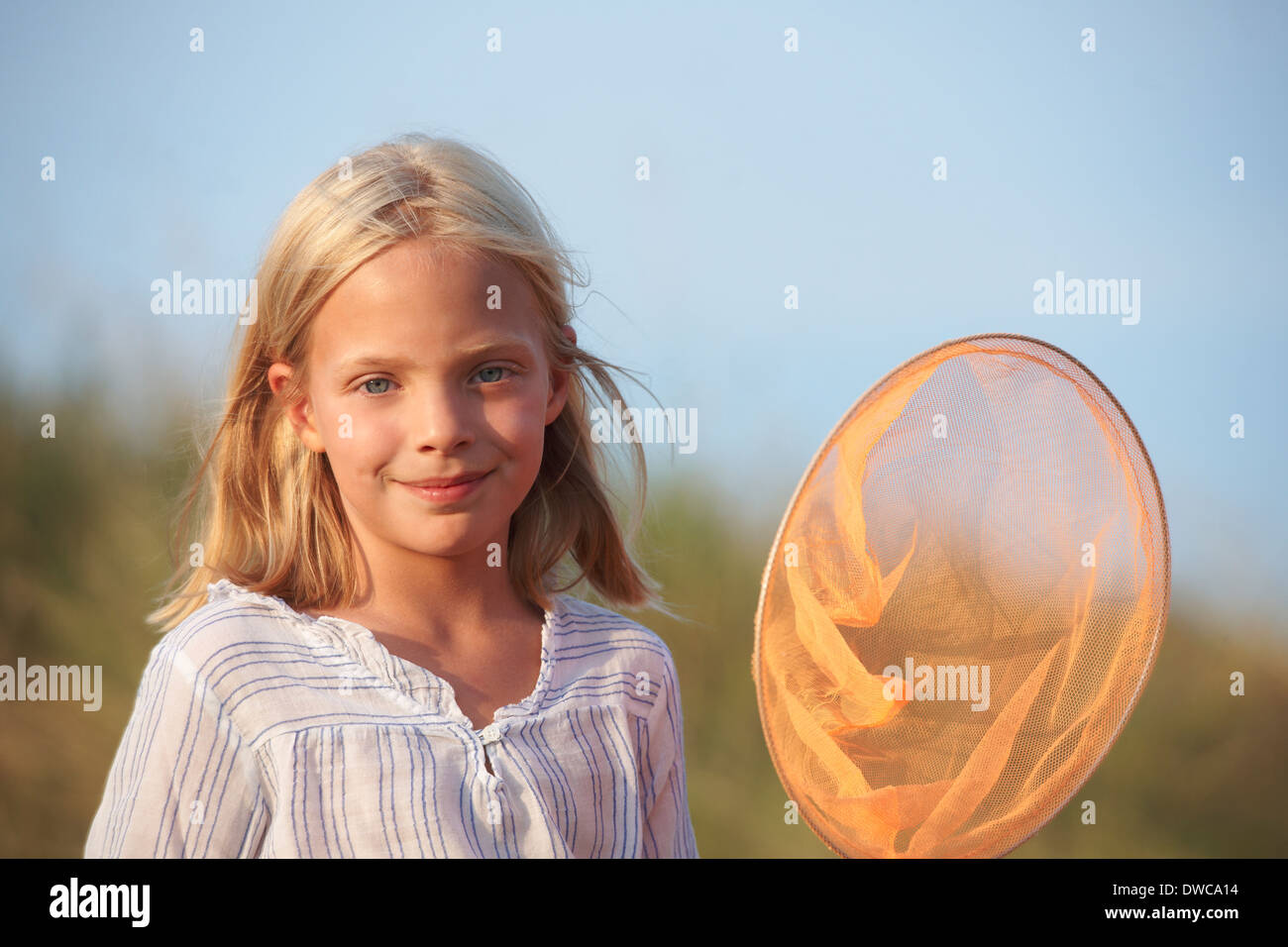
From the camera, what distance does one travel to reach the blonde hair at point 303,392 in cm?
166

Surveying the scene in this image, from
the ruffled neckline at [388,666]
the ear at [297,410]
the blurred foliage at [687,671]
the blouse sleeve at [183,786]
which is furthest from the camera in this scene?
the blurred foliage at [687,671]

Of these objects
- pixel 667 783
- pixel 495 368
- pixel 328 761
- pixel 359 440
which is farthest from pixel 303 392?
pixel 667 783

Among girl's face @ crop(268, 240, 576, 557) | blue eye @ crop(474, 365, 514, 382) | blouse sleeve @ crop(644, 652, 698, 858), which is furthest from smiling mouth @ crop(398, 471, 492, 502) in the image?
blouse sleeve @ crop(644, 652, 698, 858)

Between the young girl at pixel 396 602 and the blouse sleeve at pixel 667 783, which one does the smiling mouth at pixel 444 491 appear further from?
the blouse sleeve at pixel 667 783

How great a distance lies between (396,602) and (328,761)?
252 mm

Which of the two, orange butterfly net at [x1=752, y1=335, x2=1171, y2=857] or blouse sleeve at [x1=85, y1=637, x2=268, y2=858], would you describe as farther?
orange butterfly net at [x1=752, y1=335, x2=1171, y2=857]

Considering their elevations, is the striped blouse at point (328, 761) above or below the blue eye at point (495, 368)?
below

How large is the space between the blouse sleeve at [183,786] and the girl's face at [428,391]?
322mm

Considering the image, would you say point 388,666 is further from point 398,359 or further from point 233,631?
point 398,359

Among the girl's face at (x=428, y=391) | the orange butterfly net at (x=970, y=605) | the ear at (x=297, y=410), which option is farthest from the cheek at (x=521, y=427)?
the orange butterfly net at (x=970, y=605)

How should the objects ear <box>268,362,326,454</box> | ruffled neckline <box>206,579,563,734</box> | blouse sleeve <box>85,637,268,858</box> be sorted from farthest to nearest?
1. ear <box>268,362,326,454</box>
2. ruffled neckline <box>206,579,563,734</box>
3. blouse sleeve <box>85,637,268,858</box>

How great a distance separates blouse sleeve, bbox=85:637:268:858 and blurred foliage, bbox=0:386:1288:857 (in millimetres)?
2280

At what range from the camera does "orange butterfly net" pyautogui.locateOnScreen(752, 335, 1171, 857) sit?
1.76m

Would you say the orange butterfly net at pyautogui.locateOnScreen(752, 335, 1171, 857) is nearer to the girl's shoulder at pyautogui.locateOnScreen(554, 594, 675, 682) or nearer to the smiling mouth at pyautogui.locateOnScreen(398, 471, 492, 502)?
the girl's shoulder at pyautogui.locateOnScreen(554, 594, 675, 682)
